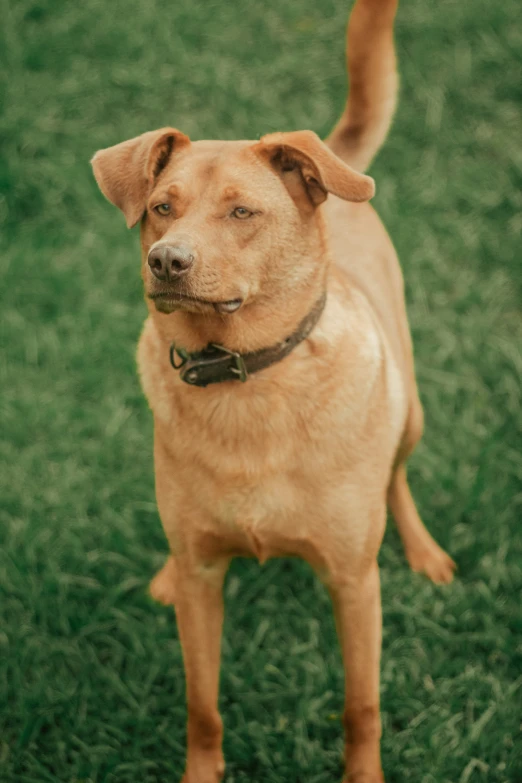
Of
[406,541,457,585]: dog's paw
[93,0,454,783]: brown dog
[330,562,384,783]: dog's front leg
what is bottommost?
[406,541,457,585]: dog's paw

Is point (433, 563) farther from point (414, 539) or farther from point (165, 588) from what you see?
point (165, 588)

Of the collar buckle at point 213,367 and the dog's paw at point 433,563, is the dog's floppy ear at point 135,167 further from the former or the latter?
the dog's paw at point 433,563

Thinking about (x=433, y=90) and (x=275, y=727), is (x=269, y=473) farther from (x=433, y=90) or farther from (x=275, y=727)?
(x=433, y=90)

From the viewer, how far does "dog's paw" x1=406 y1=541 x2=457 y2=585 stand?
3793mm

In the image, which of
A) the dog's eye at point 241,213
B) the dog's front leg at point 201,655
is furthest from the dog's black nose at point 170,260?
the dog's front leg at point 201,655

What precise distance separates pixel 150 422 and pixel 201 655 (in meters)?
1.70

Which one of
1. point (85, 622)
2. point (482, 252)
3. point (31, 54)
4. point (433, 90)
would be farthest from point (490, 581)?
point (31, 54)

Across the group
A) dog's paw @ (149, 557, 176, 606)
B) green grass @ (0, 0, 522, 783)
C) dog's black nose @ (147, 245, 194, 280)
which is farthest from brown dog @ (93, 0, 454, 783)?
dog's paw @ (149, 557, 176, 606)

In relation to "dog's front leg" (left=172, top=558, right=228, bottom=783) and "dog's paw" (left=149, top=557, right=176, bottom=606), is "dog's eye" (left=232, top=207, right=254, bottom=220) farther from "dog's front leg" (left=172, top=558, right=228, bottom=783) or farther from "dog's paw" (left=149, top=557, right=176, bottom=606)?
"dog's paw" (left=149, top=557, right=176, bottom=606)

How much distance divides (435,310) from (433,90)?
189cm

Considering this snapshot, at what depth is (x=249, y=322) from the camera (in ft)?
8.70

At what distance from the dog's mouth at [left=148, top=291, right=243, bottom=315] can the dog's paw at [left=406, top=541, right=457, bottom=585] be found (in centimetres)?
178

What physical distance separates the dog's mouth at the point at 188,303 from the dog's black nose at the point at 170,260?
8cm

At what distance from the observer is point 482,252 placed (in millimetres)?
5246
